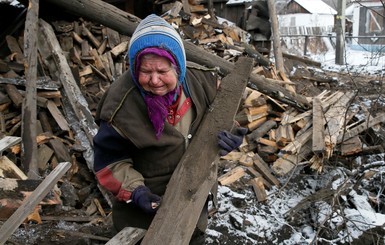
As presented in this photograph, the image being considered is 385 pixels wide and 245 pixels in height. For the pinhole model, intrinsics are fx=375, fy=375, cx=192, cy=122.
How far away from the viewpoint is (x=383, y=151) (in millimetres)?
5812

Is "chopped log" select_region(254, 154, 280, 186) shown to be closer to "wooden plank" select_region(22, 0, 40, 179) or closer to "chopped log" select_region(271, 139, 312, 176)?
"chopped log" select_region(271, 139, 312, 176)

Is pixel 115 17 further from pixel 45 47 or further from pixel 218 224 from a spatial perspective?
pixel 218 224

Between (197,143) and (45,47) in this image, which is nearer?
(197,143)

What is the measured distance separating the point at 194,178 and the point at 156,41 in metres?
0.73

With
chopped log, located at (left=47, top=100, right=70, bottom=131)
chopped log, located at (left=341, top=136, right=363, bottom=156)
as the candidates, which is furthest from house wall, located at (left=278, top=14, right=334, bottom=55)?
chopped log, located at (left=47, top=100, right=70, bottom=131)

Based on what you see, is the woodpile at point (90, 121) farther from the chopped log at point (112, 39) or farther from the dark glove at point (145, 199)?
the dark glove at point (145, 199)

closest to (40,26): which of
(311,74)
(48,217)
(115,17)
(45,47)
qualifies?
(45,47)

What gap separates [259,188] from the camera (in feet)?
17.0

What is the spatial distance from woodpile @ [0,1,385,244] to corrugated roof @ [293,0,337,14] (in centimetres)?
3645

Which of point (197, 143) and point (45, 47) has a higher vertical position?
point (45, 47)

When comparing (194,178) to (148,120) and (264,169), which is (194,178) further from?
(264,169)

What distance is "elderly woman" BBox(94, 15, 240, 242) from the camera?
1.85 meters

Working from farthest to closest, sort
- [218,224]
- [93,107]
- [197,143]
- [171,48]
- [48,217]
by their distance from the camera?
[93,107], [218,224], [48,217], [197,143], [171,48]

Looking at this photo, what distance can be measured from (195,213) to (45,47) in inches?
181
